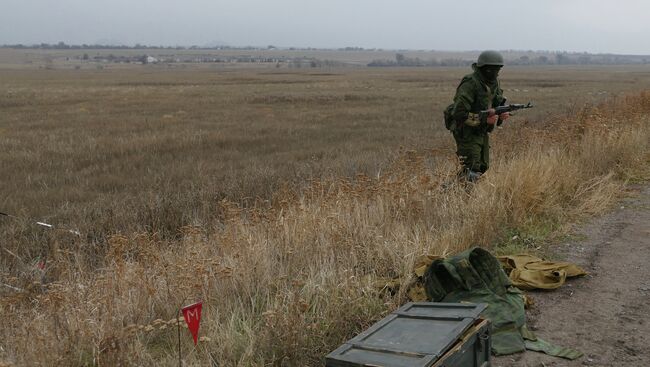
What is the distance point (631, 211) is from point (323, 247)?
4289 mm

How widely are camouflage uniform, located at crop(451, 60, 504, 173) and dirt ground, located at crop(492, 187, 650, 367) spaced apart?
52.4 inches

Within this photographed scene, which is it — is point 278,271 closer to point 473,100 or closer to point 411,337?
point 411,337

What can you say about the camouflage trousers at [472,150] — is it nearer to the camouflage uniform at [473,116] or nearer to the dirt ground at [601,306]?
the camouflage uniform at [473,116]

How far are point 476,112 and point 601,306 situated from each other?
2.74 metres

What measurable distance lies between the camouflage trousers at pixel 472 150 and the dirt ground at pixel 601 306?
4.18 feet

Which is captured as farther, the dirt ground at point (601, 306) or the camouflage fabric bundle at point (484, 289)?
the camouflage fabric bundle at point (484, 289)

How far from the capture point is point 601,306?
172 inches

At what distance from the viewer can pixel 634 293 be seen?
4617 mm

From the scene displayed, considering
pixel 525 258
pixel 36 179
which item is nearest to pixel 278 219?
pixel 525 258

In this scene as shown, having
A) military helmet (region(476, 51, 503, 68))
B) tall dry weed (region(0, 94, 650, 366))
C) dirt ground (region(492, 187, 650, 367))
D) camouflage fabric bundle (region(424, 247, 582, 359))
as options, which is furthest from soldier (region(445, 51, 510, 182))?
camouflage fabric bundle (region(424, 247, 582, 359))

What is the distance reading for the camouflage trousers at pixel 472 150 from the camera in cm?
670

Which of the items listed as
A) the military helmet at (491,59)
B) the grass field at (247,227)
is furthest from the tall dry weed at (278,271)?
the military helmet at (491,59)

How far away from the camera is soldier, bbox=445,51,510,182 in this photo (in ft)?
21.0

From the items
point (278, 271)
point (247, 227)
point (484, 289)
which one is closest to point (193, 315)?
point (278, 271)
